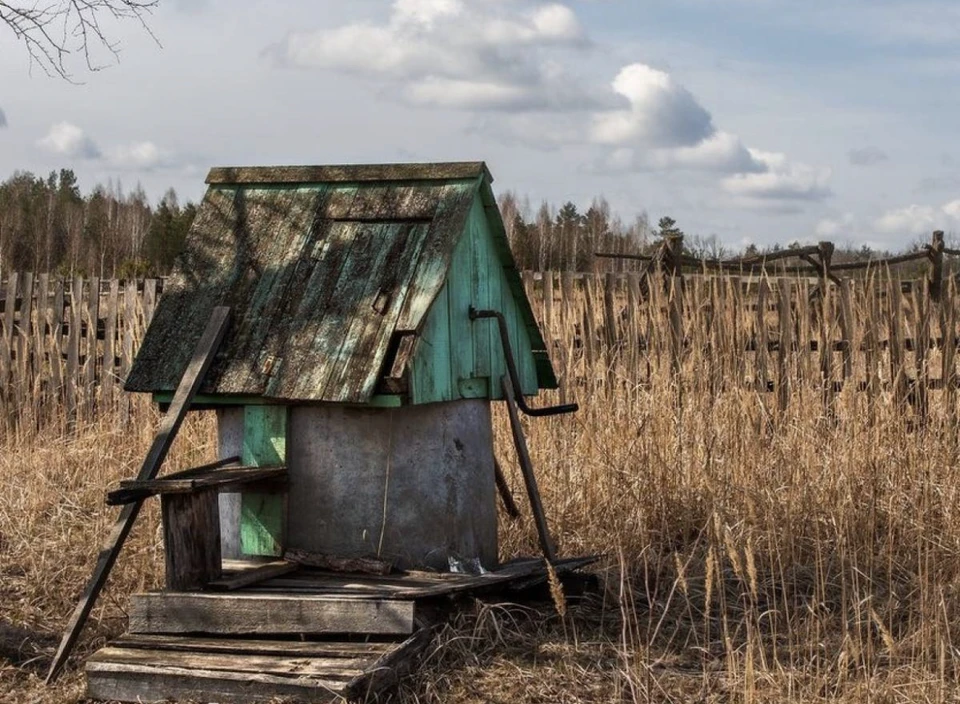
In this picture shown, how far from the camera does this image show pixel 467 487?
5.04 meters

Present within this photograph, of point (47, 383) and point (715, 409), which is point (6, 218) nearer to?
point (47, 383)

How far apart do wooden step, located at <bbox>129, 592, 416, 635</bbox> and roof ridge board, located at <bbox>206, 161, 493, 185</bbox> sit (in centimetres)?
174

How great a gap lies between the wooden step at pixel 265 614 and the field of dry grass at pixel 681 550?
24 centimetres

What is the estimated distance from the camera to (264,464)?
4922 millimetres

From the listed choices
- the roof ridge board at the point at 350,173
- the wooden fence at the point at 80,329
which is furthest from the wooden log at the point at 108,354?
the roof ridge board at the point at 350,173

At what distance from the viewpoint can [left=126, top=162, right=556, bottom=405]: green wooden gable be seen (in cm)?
472

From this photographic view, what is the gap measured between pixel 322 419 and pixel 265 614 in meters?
0.82

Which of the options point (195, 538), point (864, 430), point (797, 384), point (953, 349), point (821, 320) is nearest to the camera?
point (195, 538)

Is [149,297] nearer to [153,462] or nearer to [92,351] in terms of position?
[92,351]

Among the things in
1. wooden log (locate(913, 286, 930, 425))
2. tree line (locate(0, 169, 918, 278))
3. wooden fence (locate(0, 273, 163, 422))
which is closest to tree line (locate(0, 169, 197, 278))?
tree line (locate(0, 169, 918, 278))

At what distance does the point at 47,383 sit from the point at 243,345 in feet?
21.3

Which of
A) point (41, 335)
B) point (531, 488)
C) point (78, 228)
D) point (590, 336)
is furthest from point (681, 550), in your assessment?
point (78, 228)

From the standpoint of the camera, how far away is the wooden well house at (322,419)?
14.4 feet

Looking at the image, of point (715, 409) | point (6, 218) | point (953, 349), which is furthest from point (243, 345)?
point (6, 218)
